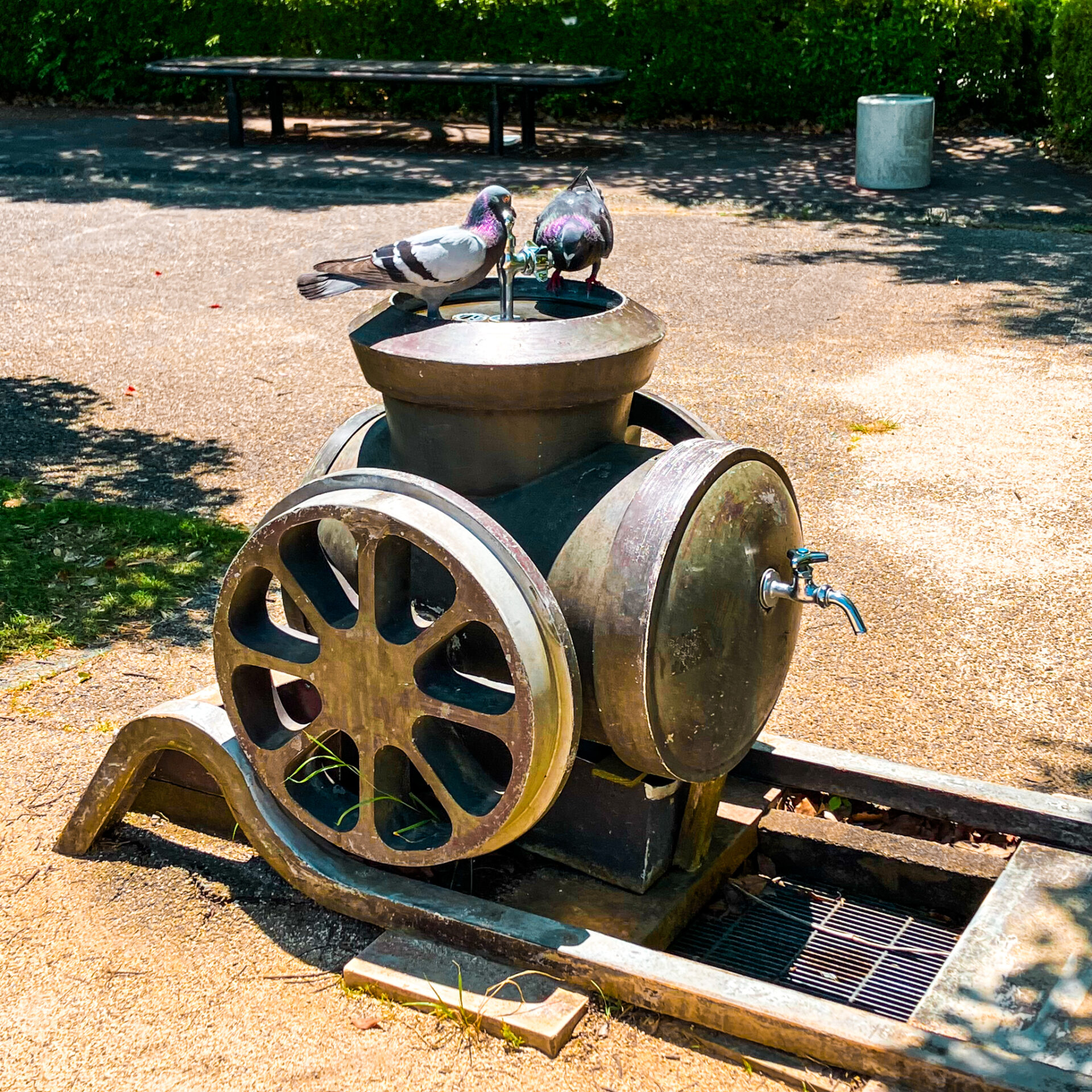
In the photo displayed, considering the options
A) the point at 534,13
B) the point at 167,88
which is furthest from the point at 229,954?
the point at 167,88

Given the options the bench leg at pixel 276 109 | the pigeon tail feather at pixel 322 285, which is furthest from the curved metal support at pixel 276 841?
the bench leg at pixel 276 109

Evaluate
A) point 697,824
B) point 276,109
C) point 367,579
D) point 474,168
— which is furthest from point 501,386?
point 276,109

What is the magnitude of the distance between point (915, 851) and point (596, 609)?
1.12 metres

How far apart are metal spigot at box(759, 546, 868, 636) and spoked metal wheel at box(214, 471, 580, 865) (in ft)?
1.62

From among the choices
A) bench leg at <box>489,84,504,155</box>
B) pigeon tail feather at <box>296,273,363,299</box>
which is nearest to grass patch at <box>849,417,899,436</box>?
pigeon tail feather at <box>296,273,363,299</box>

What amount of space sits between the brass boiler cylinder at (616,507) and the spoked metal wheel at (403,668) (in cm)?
15

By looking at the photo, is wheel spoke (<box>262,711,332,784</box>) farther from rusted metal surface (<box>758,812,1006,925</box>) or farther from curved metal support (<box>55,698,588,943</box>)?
rusted metal surface (<box>758,812,1006,925</box>)

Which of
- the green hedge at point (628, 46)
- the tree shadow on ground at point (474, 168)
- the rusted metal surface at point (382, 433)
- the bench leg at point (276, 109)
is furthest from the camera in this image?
the bench leg at point (276, 109)

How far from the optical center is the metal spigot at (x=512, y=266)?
10.2 feet

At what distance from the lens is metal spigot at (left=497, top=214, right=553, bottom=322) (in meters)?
3.12

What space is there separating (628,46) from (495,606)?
12469 millimetres

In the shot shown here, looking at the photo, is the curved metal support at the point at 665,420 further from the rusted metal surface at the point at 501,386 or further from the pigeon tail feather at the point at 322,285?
the pigeon tail feather at the point at 322,285

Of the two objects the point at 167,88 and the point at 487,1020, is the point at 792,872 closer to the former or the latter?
the point at 487,1020

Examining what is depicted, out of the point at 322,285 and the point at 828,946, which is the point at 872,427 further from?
the point at 322,285
